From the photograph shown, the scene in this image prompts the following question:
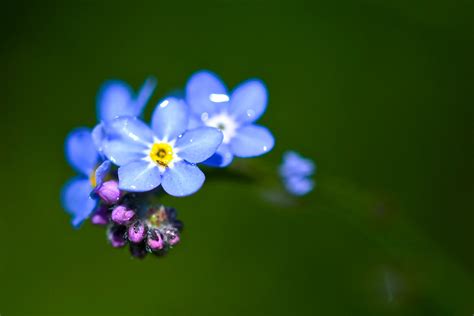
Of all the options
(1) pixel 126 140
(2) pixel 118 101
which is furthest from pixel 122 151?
(2) pixel 118 101

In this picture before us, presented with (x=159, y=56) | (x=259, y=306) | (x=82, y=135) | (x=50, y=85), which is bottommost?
(x=82, y=135)

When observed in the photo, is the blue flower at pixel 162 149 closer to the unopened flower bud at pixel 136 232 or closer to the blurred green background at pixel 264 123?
the unopened flower bud at pixel 136 232

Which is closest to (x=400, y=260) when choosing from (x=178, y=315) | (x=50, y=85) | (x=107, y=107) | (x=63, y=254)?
(x=178, y=315)

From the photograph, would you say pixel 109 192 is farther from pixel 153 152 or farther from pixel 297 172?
pixel 297 172

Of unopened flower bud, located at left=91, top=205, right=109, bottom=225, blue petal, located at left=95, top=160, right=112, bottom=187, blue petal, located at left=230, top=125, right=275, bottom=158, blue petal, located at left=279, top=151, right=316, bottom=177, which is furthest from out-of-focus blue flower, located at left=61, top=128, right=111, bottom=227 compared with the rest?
blue petal, located at left=279, top=151, right=316, bottom=177

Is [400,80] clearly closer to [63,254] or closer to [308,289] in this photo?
[308,289]

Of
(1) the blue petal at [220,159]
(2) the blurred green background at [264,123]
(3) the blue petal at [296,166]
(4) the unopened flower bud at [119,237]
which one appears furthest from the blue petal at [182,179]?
(2) the blurred green background at [264,123]
